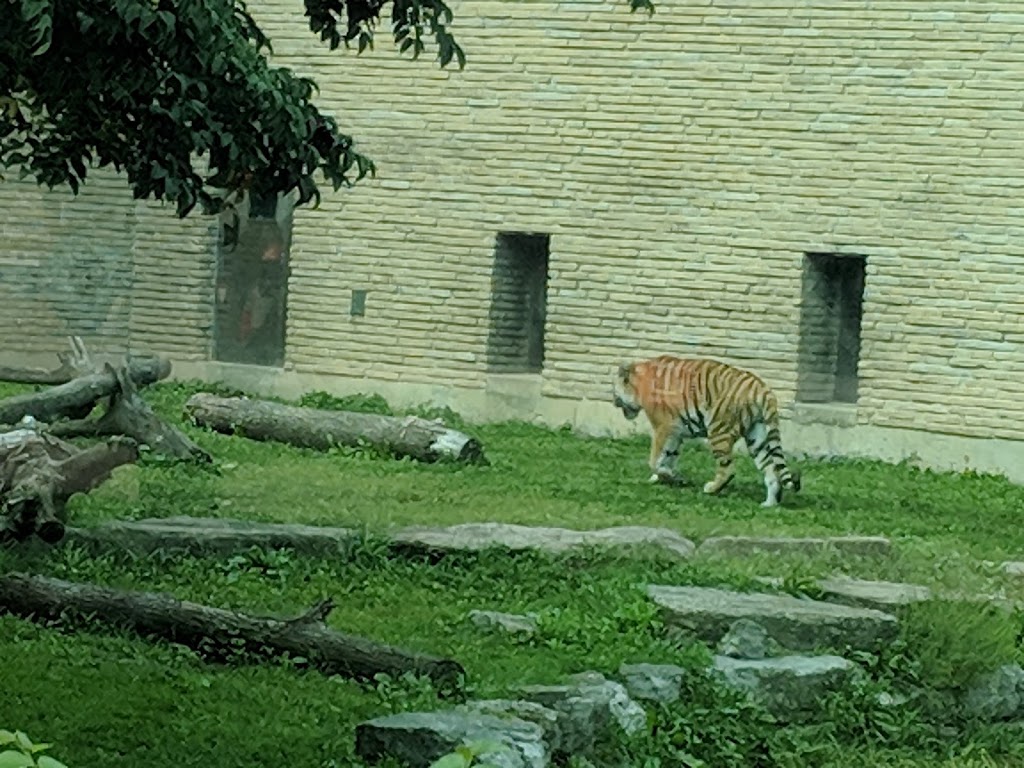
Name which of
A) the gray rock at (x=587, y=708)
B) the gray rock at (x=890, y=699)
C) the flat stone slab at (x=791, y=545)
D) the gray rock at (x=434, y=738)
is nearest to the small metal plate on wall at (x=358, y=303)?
the flat stone slab at (x=791, y=545)

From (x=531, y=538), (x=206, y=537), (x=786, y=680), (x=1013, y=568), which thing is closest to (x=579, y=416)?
(x=1013, y=568)

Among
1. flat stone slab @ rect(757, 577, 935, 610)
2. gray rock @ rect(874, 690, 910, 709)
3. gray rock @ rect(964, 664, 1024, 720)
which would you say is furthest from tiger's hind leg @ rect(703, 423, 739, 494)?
gray rock @ rect(874, 690, 910, 709)

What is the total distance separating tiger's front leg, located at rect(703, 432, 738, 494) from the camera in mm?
15984

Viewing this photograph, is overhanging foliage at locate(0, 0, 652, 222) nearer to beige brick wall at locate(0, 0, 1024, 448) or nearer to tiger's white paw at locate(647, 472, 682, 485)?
tiger's white paw at locate(647, 472, 682, 485)

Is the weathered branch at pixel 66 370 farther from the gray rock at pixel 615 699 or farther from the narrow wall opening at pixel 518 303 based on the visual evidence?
the gray rock at pixel 615 699

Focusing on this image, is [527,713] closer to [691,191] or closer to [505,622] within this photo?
[505,622]

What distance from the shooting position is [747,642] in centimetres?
944

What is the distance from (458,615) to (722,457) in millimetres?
6525

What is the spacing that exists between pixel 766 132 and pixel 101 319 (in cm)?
722

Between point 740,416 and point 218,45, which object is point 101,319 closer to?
point 740,416

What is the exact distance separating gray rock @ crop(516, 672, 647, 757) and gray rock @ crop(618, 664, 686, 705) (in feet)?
0.44

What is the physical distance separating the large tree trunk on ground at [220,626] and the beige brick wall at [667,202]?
10865mm

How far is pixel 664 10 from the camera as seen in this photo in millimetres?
20062

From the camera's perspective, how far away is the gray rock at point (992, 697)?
9.84 m
